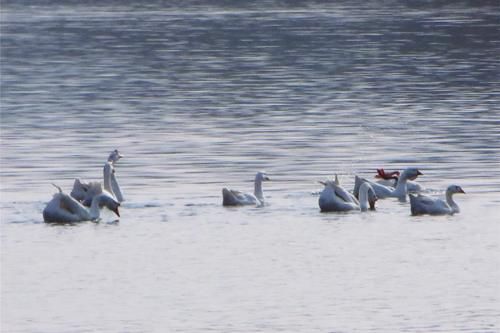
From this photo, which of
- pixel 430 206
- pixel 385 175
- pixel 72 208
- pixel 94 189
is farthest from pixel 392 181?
pixel 72 208

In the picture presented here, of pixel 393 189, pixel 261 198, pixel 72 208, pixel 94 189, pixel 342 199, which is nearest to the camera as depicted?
pixel 72 208

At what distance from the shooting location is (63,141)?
4200cm

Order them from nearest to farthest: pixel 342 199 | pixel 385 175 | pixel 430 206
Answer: pixel 430 206 < pixel 342 199 < pixel 385 175

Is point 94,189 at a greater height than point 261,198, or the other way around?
point 94,189

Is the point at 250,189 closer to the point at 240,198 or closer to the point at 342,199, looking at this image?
the point at 240,198

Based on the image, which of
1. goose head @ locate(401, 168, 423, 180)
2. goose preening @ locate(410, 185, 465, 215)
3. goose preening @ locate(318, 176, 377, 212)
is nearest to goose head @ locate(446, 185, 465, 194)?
goose preening @ locate(410, 185, 465, 215)

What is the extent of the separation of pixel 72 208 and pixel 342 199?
4.36 meters

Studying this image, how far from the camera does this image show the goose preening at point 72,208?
1115 inches

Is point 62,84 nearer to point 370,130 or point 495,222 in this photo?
point 370,130

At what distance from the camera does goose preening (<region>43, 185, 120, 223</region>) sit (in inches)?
1115

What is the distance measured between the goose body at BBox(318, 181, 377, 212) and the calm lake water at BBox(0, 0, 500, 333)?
0.24 m

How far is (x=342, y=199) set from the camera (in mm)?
29891

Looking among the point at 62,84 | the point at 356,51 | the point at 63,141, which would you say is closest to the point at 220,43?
the point at 356,51

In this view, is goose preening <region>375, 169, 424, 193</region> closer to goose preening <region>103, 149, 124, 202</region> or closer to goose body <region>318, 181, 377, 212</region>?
goose body <region>318, 181, 377, 212</region>
